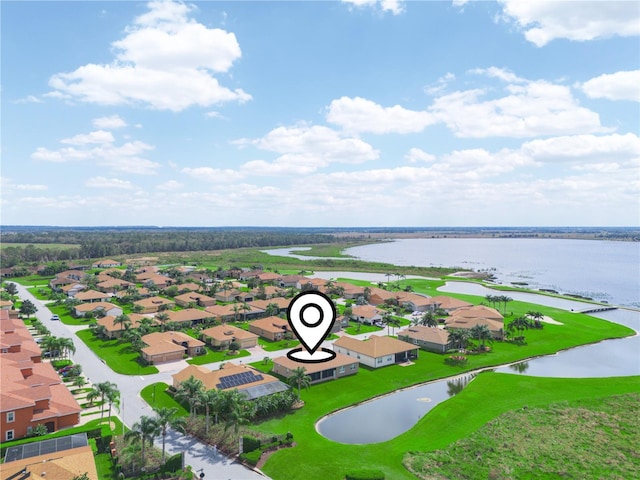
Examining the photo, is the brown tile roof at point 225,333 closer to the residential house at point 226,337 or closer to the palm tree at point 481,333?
the residential house at point 226,337

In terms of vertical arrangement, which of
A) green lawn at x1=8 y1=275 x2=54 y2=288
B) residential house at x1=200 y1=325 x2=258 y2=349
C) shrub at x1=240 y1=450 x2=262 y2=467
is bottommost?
shrub at x1=240 y1=450 x2=262 y2=467

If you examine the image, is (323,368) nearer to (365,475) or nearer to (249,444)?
(249,444)

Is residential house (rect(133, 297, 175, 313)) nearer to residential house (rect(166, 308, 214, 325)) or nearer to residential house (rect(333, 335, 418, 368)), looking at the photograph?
residential house (rect(166, 308, 214, 325))

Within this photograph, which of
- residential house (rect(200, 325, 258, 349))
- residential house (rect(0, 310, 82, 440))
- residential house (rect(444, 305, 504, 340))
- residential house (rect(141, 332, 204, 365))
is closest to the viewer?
residential house (rect(0, 310, 82, 440))

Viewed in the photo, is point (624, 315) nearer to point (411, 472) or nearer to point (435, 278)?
point (435, 278)

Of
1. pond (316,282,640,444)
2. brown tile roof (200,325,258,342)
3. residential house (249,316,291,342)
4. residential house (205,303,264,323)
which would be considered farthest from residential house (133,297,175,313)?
pond (316,282,640,444)

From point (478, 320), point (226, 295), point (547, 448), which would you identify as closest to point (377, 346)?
point (478, 320)
